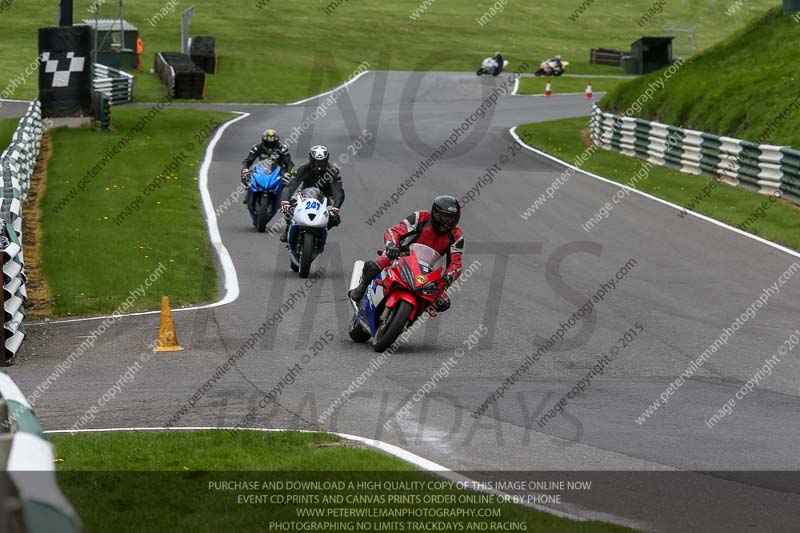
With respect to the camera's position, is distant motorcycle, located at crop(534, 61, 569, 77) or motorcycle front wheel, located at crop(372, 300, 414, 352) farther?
distant motorcycle, located at crop(534, 61, 569, 77)

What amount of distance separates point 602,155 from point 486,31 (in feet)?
175

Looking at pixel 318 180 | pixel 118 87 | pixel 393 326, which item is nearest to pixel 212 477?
pixel 393 326

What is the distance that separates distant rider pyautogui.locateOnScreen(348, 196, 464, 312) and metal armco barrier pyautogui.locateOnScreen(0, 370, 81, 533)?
8.13m

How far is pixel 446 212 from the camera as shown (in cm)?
1251

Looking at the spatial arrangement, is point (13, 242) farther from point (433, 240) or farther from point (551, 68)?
point (551, 68)

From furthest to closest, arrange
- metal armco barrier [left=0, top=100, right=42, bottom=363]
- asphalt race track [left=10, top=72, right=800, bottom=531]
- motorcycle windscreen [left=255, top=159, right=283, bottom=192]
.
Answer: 1. motorcycle windscreen [left=255, top=159, right=283, bottom=192]
2. metal armco barrier [left=0, top=100, right=42, bottom=363]
3. asphalt race track [left=10, top=72, right=800, bottom=531]

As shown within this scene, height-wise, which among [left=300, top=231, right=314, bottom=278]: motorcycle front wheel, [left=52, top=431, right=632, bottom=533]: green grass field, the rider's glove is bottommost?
[left=300, top=231, right=314, bottom=278]: motorcycle front wheel

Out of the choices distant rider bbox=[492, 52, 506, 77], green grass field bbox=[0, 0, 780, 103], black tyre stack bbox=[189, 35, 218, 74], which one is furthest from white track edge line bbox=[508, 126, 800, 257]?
distant rider bbox=[492, 52, 506, 77]

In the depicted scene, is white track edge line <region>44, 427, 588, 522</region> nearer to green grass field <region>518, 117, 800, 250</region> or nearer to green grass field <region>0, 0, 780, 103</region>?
green grass field <region>518, 117, 800, 250</region>

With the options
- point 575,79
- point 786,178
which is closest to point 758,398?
point 786,178

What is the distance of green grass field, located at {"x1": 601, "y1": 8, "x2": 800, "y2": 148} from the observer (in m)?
29.9

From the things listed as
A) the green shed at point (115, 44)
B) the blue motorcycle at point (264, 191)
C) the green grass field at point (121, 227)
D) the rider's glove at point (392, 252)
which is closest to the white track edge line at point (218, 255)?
the green grass field at point (121, 227)

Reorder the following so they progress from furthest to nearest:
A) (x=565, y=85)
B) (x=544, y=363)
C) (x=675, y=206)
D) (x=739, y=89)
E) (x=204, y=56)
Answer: (x=565, y=85) < (x=204, y=56) < (x=739, y=89) < (x=675, y=206) < (x=544, y=363)

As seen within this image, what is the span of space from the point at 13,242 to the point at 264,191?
25.3 ft
